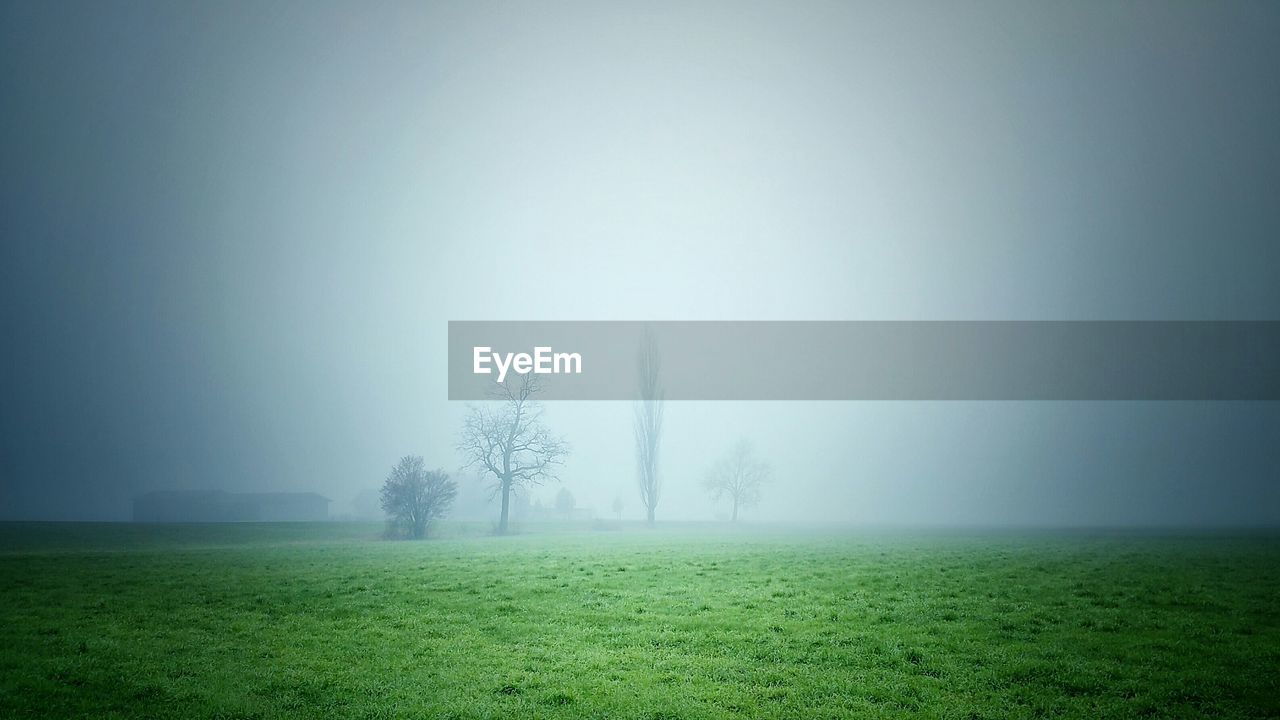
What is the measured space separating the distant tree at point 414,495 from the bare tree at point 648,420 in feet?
112

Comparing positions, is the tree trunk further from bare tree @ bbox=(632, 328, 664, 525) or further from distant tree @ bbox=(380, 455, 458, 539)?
bare tree @ bbox=(632, 328, 664, 525)

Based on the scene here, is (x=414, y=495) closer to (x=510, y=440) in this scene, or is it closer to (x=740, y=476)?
(x=510, y=440)

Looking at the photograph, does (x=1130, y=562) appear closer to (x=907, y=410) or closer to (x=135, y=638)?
(x=135, y=638)

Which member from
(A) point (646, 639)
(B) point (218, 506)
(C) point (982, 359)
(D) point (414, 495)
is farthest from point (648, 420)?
(C) point (982, 359)

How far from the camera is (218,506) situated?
9950 centimetres

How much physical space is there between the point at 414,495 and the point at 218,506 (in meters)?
69.2

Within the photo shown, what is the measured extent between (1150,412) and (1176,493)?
26.9 meters

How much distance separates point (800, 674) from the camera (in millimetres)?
14156

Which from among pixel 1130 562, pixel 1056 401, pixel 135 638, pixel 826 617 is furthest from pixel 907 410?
pixel 135 638

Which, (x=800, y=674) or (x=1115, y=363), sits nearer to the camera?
(x=800, y=674)

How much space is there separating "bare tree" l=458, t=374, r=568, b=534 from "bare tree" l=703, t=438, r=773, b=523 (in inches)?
1837

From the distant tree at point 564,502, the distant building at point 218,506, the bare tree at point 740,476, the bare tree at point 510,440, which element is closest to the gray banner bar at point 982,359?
the bare tree at point 510,440

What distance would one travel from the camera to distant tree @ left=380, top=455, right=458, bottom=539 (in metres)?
54.2

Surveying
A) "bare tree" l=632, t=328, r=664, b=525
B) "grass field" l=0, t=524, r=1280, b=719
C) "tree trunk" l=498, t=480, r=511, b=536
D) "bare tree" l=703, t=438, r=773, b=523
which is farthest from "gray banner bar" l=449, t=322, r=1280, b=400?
"grass field" l=0, t=524, r=1280, b=719
